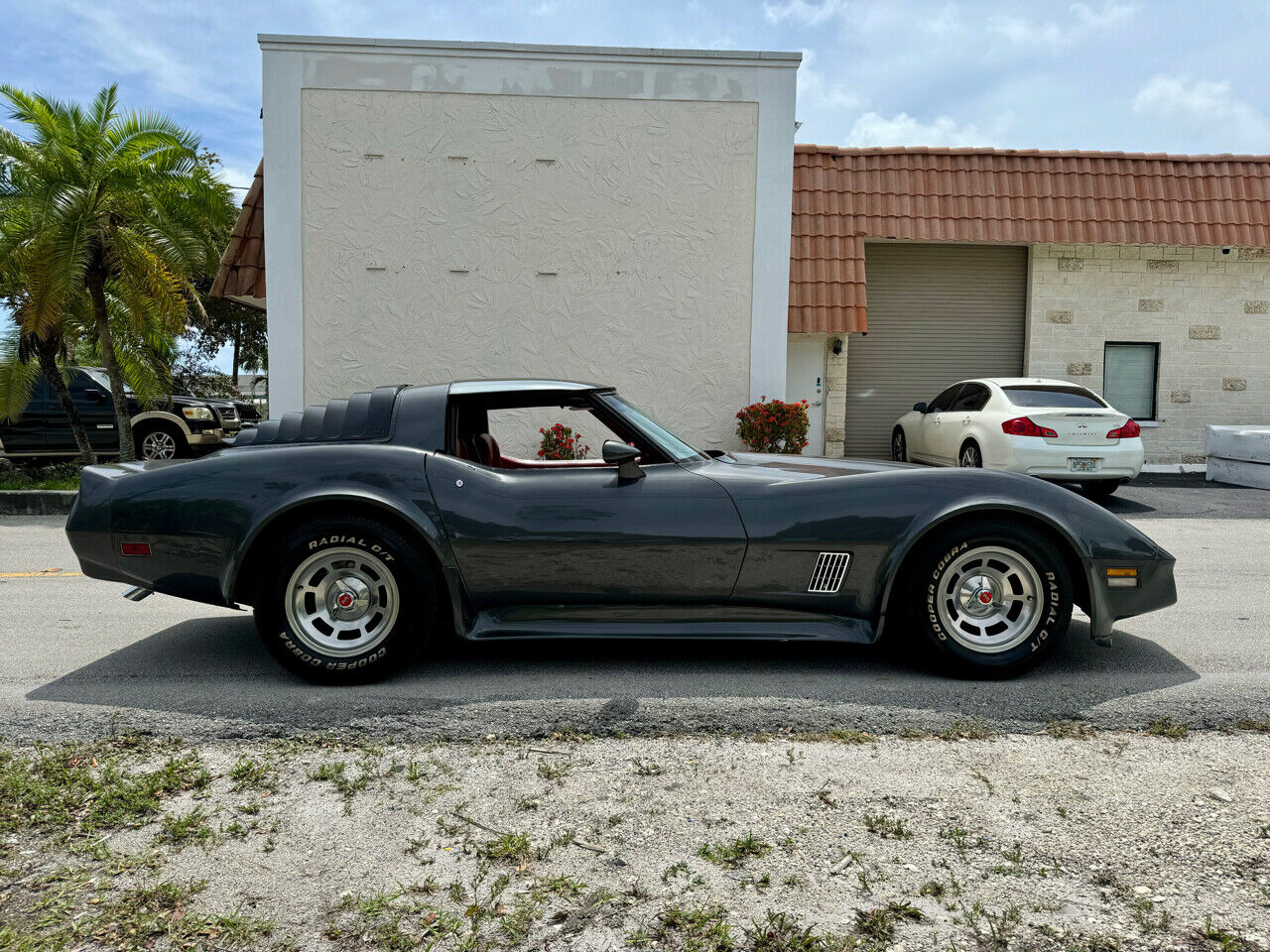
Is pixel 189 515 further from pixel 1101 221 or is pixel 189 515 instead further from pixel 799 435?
pixel 1101 221

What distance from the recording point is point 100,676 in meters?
4.30

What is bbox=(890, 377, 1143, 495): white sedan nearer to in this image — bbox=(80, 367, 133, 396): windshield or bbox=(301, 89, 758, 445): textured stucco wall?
bbox=(301, 89, 758, 445): textured stucco wall

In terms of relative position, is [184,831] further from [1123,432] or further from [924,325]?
[924,325]

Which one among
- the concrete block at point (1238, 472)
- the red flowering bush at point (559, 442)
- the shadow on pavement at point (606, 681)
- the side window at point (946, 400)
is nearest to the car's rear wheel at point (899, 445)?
the side window at point (946, 400)

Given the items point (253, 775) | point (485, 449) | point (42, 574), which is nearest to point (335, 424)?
point (485, 449)

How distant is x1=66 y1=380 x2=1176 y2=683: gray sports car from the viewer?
4.06 metres

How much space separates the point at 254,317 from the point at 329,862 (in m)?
29.8

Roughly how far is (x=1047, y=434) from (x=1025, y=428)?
233 mm

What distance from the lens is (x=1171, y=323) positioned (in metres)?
15.9

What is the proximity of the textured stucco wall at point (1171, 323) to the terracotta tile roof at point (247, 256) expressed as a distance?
38.3 feet

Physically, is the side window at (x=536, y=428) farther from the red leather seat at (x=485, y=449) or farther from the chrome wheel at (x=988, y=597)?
the chrome wheel at (x=988, y=597)

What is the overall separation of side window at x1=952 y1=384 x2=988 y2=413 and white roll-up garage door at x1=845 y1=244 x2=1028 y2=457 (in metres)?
3.43

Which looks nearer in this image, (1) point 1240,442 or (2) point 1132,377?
(1) point 1240,442

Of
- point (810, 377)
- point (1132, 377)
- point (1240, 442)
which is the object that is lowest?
point (1240, 442)
